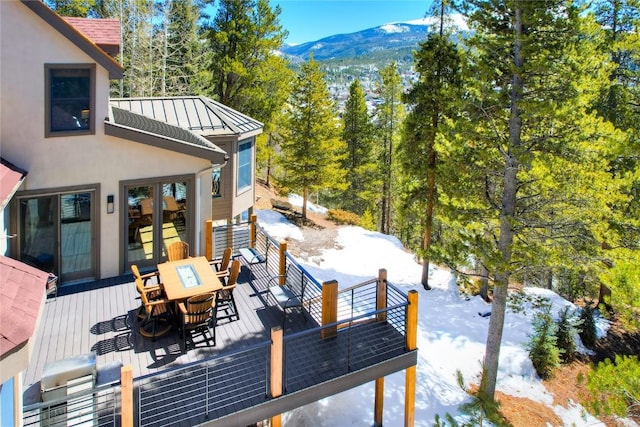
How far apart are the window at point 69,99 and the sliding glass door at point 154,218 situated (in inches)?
63.2

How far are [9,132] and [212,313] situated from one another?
5161 mm

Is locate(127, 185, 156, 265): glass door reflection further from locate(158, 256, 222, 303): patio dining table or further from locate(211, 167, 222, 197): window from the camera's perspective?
locate(211, 167, 222, 197): window

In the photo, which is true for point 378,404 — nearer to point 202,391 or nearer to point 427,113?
point 202,391

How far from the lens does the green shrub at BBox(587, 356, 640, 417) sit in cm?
607

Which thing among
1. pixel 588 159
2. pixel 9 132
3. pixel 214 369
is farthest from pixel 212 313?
pixel 588 159

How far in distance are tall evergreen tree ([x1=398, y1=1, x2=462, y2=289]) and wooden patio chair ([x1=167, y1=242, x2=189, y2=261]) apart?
1125 centimetres

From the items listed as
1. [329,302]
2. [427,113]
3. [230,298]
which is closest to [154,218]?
[230,298]

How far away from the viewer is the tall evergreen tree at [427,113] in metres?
18.2

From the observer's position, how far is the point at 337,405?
35.1 feet

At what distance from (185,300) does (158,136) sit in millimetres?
3786

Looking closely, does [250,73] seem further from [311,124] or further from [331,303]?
[331,303]

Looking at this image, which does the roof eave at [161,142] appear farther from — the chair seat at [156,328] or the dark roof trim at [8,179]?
the chair seat at [156,328]

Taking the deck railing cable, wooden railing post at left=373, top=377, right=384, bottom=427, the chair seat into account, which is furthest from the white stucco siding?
wooden railing post at left=373, top=377, right=384, bottom=427

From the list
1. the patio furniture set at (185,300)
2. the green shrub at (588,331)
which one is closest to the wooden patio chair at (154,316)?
the patio furniture set at (185,300)
